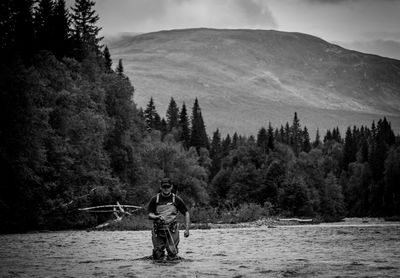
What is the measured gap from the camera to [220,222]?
43.3 meters

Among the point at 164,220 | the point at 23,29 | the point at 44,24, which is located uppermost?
the point at 44,24

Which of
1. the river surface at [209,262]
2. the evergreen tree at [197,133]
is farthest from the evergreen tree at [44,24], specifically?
the evergreen tree at [197,133]

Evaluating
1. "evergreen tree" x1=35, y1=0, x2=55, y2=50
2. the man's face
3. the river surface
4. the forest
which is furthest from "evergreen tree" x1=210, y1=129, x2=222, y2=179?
the man's face

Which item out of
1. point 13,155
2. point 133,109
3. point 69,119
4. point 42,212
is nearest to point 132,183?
point 133,109

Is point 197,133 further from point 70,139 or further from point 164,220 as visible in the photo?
point 164,220

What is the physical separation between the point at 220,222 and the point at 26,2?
70.1 ft

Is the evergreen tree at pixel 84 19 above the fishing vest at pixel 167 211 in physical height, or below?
above

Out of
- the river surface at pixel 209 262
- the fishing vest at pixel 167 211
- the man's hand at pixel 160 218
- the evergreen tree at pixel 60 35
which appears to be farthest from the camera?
the evergreen tree at pixel 60 35

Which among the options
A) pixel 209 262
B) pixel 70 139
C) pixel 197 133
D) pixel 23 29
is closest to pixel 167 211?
pixel 209 262

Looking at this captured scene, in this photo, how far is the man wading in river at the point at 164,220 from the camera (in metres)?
15.2

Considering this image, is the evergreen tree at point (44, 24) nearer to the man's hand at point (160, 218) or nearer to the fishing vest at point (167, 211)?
the fishing vest at point (167, 211)

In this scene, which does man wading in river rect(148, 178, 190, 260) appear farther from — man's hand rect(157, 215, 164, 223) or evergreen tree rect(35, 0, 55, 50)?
evergreen tree rect(35, 0, 55, 50)

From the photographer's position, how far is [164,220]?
594 inches

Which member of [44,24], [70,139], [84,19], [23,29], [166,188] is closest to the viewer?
[166,188]
